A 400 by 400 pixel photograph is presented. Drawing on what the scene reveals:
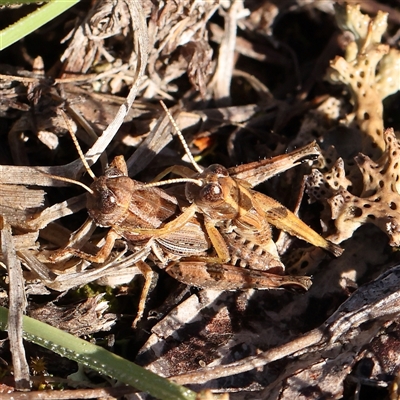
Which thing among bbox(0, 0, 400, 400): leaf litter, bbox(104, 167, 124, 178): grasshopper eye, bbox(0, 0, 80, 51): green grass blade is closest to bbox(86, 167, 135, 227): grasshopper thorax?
bbox(104, 167, 124, 178): grasshopper eye

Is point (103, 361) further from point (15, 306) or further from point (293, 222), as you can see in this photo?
point (293, 222)

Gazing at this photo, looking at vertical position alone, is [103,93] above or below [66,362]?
above

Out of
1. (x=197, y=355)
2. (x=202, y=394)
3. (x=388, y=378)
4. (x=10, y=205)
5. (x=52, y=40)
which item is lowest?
(x=388, y=378)

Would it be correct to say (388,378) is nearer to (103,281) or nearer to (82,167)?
(103,281)

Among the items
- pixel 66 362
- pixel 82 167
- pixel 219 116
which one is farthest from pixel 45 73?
pixel 66 362

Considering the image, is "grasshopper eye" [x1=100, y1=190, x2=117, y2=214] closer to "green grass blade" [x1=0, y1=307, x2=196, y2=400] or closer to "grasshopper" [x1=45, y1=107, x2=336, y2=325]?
"grasshopper" [x1=45, y1=107, x2=336, y2=325]

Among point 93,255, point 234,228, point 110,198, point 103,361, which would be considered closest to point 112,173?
point 110,198
